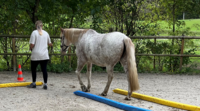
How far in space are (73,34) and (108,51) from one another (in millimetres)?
1304

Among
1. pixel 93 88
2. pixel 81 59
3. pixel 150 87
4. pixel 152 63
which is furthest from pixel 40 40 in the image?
pixel 152 63

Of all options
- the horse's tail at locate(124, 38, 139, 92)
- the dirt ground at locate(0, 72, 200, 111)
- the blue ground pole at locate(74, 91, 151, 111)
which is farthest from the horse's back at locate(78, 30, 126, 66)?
the dirt ground at locate(0, 72, 200, 111)

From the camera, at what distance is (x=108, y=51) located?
5.64m

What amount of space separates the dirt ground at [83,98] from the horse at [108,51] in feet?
1.91

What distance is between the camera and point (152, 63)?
990 centimetres

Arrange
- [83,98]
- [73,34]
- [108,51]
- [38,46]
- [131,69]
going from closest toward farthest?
[131,69] < [108,51] < [83,98] < [38,46] < [73,34]

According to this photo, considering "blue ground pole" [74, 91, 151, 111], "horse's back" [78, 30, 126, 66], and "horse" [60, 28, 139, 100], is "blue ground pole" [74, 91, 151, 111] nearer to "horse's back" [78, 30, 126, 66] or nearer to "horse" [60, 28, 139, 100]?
"horse" [60, 28, 139, 100]

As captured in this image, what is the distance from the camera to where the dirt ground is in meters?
5.07

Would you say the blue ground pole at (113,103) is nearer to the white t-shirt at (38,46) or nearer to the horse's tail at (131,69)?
the horse's tail at (131,69)

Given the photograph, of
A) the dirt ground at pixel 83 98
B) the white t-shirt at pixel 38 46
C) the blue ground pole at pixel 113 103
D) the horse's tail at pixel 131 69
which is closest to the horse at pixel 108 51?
the horse's tail at pixel 131 69

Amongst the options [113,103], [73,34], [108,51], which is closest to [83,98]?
[113,103]

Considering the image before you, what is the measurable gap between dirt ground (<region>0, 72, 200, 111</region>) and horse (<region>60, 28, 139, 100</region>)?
1.91 feet

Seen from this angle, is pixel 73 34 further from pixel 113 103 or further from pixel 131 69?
pixel 113 103

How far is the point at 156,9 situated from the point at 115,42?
554 centimetres
